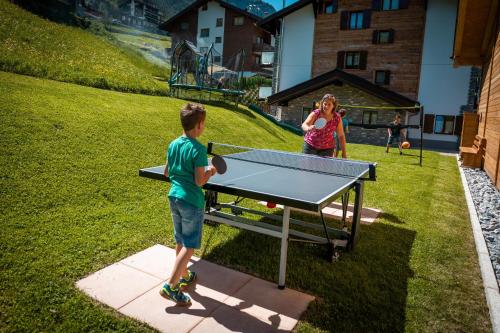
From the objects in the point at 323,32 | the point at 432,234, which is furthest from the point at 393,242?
the point at 323,32

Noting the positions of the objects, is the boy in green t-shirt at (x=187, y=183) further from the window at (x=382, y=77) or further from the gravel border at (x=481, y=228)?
the window at (x=382, y=77)

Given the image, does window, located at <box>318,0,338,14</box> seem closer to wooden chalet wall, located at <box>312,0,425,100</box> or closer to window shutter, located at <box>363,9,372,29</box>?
wooden chalet wall, located at <box>312,0,425,100</box>

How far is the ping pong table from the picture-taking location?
301 cm

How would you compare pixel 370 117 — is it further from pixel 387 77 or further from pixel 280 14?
pixel 280 14

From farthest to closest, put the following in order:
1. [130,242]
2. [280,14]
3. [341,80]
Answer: [280,14] < [341,80] < [130,242]

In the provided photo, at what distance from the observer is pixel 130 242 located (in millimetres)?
4059

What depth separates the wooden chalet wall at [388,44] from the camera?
24000mm

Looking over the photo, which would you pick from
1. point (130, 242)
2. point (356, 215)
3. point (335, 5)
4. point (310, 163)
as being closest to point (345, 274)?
point (356, 215)

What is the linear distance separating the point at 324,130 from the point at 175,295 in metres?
3.76

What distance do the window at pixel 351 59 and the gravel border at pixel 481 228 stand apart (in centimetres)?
1635

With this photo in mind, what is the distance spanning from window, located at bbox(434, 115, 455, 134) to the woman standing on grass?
21263 millimetres

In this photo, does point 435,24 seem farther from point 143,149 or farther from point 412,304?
point 412,304

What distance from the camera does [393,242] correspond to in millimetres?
4789

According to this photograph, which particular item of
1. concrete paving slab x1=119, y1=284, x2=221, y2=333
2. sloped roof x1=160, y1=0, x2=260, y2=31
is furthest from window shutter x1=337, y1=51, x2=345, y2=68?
concrete paving slab x1=119, y1=284, x2=221, y2=333
